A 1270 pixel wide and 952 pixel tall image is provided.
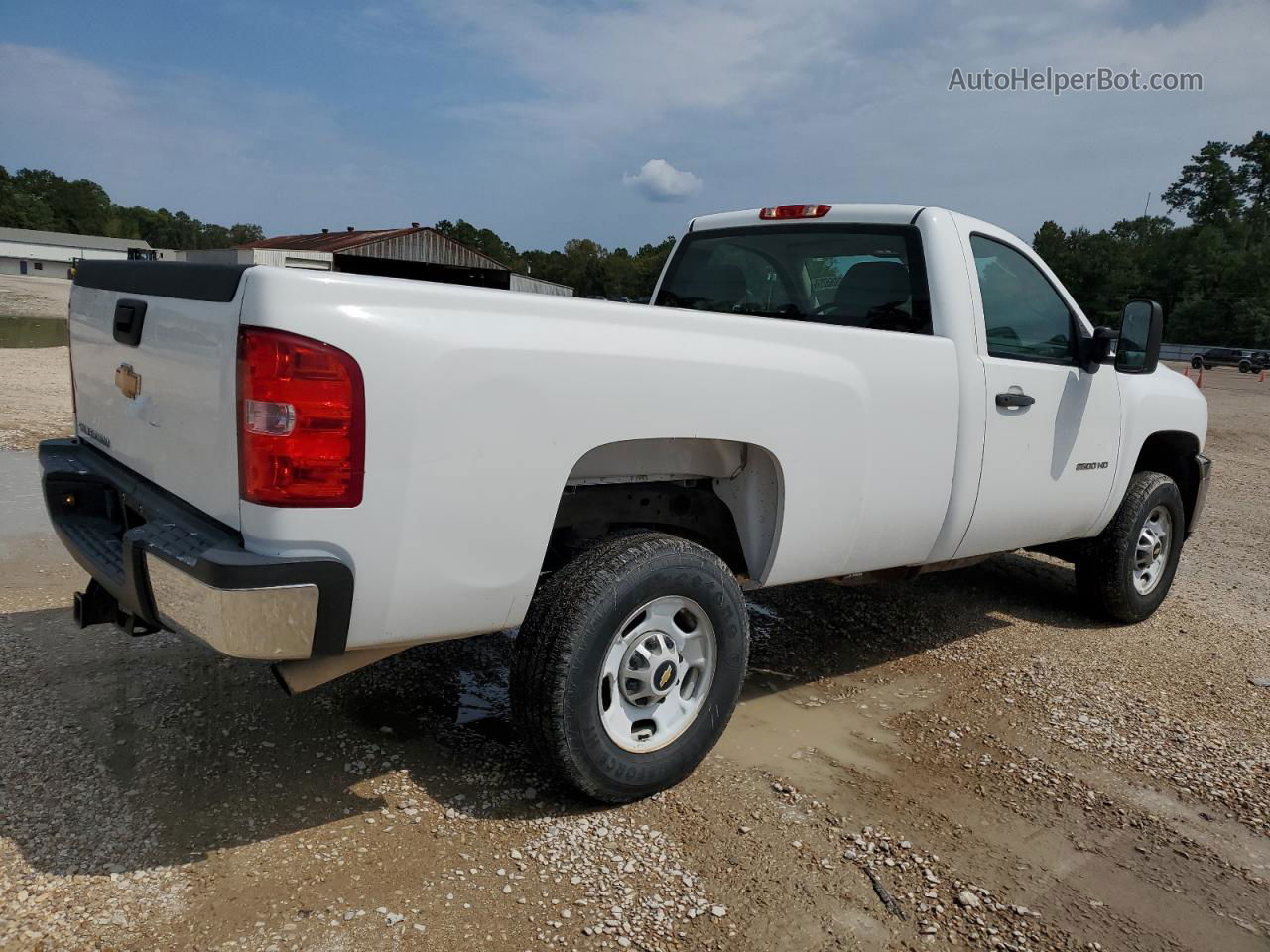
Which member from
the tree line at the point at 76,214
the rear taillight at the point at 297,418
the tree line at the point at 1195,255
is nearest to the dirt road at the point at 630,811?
the rear taillight at the point at 297,418

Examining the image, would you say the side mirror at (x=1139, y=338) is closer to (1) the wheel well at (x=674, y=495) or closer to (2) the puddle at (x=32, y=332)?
(1) the wheel well at (x=674, y=495)

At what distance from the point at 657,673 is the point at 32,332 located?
26.4 metres

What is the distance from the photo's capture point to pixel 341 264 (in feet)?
11.1

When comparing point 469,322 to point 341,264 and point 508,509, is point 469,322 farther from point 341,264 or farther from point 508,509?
point 341,264

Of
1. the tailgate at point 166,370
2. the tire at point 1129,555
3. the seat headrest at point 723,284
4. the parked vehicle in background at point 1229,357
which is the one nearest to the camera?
the tailgate at point 166,370

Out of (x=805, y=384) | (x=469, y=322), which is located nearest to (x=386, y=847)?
(x=469, y=322)

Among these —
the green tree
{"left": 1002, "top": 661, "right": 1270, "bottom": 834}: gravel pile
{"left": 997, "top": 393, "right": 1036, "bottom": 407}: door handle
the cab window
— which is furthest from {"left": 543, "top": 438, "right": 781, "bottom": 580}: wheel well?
the green tree

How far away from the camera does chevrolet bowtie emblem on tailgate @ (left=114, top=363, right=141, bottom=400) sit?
2855 mm

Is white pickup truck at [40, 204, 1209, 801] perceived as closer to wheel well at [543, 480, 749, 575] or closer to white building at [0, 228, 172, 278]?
wheel well at [543, 480, 749, 575]

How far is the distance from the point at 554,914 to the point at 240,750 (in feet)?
4.47

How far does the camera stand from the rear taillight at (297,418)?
223 cm

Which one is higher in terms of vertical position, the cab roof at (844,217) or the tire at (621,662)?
the cab roof at (844,217)

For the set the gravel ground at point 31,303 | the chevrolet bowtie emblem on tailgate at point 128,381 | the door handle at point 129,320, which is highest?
the door handle at point 129,320

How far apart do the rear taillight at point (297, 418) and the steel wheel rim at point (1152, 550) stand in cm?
451
